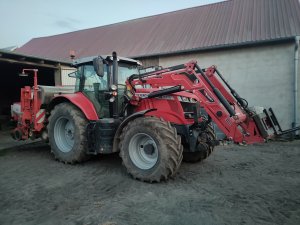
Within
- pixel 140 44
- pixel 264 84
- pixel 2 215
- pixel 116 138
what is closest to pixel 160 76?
pixel 116 138

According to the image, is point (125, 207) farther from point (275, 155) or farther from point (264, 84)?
point (264, 84)

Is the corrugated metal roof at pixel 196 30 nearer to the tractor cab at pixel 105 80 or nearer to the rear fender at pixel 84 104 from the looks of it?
the tractor cab at pixel 105 80

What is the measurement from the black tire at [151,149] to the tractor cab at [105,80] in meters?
0.90

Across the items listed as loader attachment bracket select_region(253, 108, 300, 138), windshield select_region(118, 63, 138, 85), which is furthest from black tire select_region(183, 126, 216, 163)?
windshield select_region(118, 63, 138, 85)

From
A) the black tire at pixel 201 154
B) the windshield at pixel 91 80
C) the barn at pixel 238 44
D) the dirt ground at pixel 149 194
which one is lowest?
the dirt ground at pixel 149 194

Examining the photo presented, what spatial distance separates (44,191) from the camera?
4781 millimetres

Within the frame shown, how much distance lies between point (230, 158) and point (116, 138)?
3156mm

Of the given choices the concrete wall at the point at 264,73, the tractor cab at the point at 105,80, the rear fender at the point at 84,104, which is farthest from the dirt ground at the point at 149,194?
the concrete wall at the point at 264,73

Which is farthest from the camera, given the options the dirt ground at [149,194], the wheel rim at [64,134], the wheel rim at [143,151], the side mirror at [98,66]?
the wheel rim at [64,134]

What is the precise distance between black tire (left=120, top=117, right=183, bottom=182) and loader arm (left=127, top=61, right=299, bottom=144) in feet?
2.32

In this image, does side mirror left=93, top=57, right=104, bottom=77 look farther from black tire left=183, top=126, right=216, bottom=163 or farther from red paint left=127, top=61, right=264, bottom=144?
black tire left=183, top=126, right=216, bottom=163

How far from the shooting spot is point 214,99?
516 centimetres

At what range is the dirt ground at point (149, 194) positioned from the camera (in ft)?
12.2

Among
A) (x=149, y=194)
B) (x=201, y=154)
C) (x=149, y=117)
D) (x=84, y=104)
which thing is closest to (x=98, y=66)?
(x=84, y=104)
